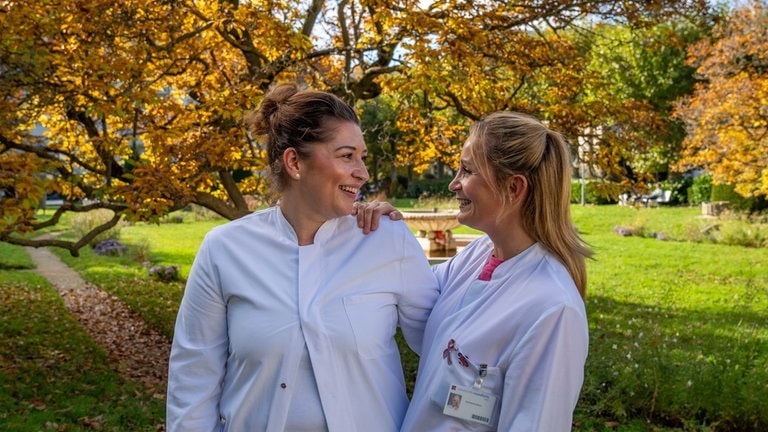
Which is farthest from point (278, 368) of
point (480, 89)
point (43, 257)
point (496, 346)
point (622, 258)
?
point (43, 257)

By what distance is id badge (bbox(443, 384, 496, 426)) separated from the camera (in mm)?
1911

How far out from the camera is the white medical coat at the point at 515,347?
183 centimetres

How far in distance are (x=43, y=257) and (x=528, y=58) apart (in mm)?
11562

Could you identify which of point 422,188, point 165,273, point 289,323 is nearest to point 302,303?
point 289,323

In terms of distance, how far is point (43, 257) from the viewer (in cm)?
1540

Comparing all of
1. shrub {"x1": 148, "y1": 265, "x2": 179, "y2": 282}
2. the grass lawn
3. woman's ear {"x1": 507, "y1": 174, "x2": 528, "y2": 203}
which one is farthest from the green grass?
woman's ear {"x1": 507, "y1": 174, "x2": 528, "y2": 203}

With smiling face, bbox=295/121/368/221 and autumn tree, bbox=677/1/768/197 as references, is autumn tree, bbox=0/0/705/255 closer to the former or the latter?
smiling face, bbox=295/121/368/221

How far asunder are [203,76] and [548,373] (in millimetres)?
7178

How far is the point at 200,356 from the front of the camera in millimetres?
2170

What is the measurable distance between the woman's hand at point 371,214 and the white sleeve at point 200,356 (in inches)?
17.9

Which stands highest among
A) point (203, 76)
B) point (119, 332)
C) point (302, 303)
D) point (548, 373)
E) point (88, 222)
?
point (203, 76)

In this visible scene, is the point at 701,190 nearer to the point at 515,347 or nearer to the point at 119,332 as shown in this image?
the point at 119,332

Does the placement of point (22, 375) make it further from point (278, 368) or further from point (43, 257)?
point (43, 257)

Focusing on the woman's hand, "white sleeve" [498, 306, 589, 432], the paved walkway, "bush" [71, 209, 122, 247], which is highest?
the woman's hand
